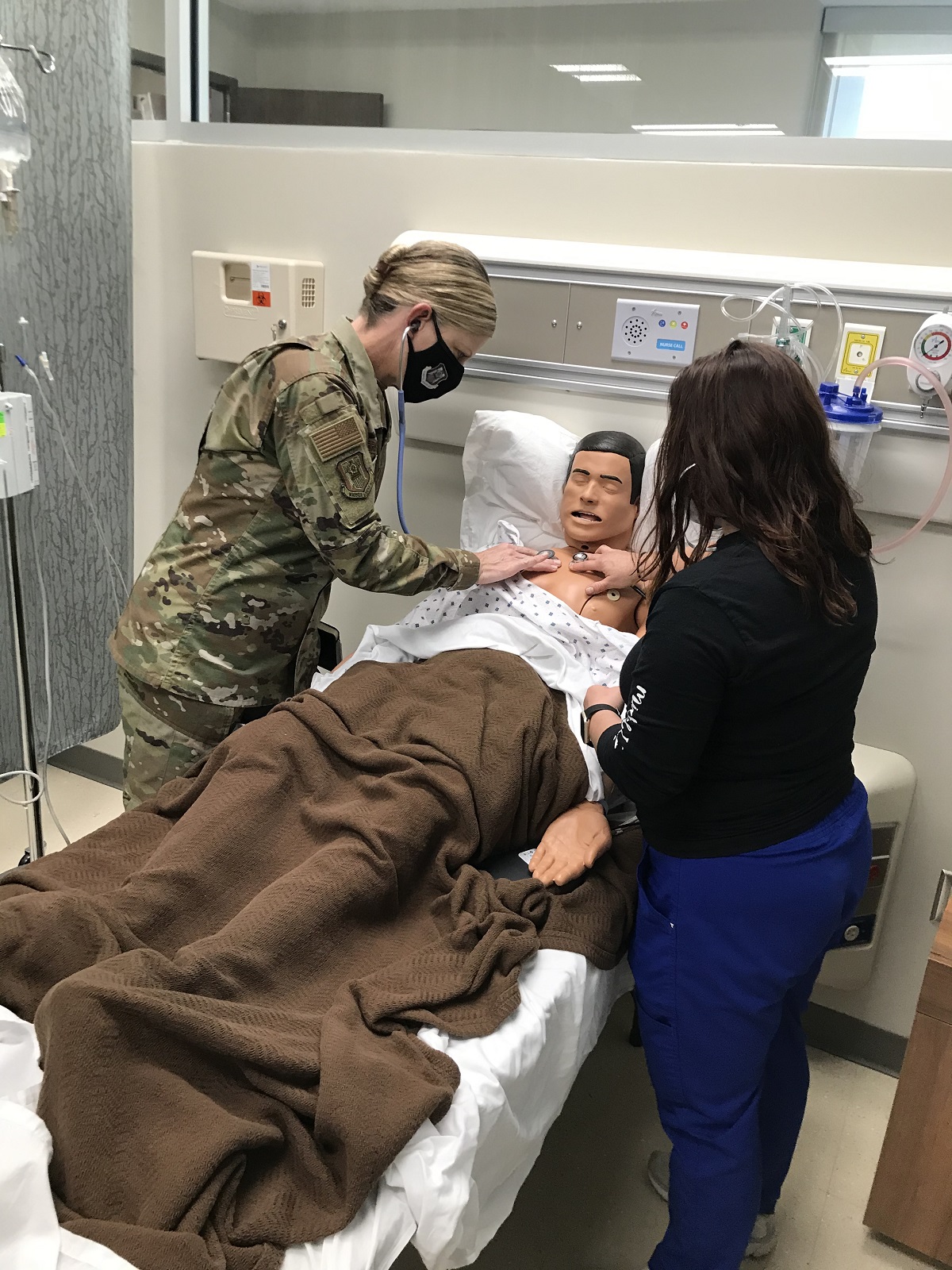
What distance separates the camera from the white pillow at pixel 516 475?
206 centimetres

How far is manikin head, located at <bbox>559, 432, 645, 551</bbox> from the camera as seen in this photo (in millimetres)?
1971

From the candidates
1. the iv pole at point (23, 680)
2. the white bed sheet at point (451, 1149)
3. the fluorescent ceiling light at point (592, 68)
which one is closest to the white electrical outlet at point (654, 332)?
the fluorescent ceiling light at point (592, 68)

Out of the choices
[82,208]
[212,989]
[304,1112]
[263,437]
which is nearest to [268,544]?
[263,437]

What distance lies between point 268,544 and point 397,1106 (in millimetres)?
1079

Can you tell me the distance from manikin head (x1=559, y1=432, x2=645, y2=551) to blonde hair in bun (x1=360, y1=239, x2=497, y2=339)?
13.5 inches

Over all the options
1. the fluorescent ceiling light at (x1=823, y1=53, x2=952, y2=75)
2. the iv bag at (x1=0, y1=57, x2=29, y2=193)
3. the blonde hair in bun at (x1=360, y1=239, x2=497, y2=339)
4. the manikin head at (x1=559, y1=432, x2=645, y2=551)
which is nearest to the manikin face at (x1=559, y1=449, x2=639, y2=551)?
the manikin head at (x1=559, y1=432, x2=645, y2=551)

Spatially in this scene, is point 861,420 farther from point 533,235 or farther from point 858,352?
point 533,235

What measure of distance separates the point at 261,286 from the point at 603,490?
3.30ft

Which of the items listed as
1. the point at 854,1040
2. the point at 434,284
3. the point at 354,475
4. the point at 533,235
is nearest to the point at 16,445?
the point at 354,475

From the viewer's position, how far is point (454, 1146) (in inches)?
42.9

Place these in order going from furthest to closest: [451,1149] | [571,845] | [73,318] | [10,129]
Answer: [73,318] < [10,129] < [571,845] < [451,1149]

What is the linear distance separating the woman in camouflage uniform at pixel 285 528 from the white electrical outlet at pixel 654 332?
0.29m

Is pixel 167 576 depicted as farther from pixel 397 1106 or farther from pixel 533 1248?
pixel 533 1248

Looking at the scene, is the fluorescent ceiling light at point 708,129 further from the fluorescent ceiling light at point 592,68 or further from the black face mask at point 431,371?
the black face mask at point 431,371
